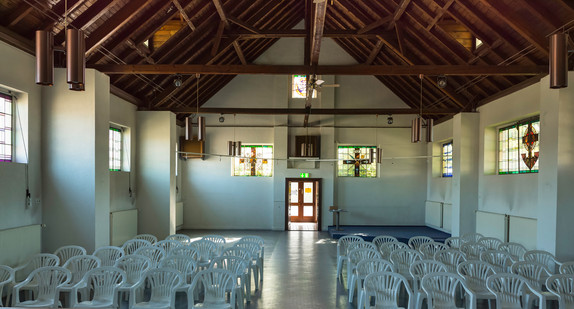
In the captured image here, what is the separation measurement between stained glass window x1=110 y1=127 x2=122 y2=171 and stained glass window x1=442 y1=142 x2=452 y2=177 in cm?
1142

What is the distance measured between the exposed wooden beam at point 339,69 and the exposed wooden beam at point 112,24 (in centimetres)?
70

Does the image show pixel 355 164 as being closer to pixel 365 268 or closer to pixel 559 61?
pixel 365 268

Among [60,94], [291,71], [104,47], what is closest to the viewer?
[60,94]

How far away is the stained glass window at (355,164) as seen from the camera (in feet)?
57.0

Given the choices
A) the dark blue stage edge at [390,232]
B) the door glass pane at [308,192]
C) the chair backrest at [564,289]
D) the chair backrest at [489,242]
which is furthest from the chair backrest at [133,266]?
the door glass pane at [308,192]

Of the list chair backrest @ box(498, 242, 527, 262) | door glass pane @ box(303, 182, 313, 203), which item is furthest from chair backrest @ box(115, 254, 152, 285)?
door glass pane @ box(303, 182, 313, 203)

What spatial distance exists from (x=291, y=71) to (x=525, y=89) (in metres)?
5.56

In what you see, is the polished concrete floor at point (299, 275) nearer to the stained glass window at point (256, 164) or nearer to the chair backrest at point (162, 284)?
the chair backrest at point (162, 284)

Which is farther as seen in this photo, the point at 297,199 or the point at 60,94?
the point at 297,199

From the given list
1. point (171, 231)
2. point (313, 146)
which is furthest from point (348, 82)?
point (171, 231)

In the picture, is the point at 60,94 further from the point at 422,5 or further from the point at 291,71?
the point at 422,5

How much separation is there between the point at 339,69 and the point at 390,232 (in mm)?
8030

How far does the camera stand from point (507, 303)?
17.0 ft

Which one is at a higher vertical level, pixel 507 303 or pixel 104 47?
pixel 104 47
